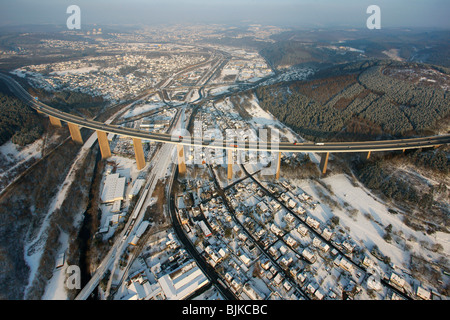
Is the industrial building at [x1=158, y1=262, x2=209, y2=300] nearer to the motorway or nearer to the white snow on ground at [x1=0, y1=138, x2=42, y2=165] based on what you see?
the motorway

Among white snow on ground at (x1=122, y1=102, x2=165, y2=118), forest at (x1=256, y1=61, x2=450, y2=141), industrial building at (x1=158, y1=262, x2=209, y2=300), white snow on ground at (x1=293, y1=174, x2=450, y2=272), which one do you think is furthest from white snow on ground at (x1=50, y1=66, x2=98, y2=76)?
white snow on ground at (x1=293, y1=174, x2=450, y2=272)

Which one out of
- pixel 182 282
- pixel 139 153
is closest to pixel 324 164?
pixel 182 282

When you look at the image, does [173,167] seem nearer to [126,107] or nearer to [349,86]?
[126,107]

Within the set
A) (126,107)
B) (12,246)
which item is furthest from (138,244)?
(126,107)

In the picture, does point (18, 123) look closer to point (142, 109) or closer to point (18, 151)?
point (18, 151)

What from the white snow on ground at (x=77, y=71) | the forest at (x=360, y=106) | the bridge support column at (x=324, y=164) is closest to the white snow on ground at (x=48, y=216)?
the bridge support column at (x=324, y=164)
